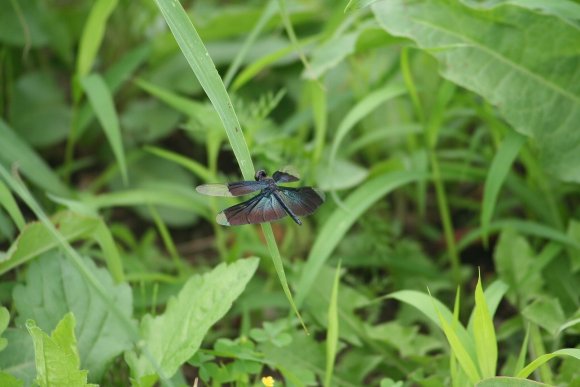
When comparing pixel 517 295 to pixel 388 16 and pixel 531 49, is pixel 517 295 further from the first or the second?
Result: pixel 388 16

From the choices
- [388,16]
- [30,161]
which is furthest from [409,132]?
[30,161]

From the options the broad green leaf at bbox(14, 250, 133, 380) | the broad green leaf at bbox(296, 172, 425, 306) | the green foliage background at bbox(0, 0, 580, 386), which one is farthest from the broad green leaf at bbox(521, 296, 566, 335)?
the broad green leaf at bbox(14, 250, 133, 380)

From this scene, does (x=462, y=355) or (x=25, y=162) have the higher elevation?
(x=25, y=162)

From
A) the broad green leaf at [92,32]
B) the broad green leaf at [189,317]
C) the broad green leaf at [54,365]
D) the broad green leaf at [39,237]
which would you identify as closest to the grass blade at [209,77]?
the broad green leaf at [189,317]

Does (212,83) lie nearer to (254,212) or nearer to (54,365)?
(254,212)

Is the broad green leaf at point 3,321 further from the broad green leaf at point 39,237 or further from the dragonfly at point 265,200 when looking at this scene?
the dragonfly at point 265,200

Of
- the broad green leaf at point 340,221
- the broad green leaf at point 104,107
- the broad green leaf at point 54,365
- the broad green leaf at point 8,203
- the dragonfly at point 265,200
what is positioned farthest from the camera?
the broad green leaf at point 104,107

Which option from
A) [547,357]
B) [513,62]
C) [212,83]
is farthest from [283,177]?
[513,62]

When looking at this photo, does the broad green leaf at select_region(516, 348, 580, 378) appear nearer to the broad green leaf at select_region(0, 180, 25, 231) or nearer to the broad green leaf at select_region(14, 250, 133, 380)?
the broad green leaf at select_region(14, 250, 133, 380)
